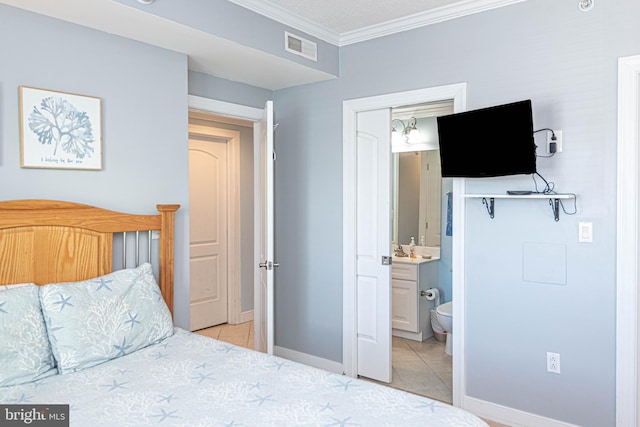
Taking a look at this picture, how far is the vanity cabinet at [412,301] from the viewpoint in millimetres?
4672

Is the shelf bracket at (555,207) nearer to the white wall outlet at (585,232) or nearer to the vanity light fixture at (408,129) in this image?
the white wall outlet at (585,232)

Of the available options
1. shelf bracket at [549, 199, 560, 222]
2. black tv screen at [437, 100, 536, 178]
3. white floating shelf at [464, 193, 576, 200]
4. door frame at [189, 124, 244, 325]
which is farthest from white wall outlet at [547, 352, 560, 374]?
door frame at [189, 124, 244, 325]

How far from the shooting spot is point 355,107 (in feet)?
11.9

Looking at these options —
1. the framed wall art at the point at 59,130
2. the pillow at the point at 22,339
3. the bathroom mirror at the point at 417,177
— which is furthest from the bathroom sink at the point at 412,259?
the pillow at the point at 22,339

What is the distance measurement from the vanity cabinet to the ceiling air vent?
2264mm

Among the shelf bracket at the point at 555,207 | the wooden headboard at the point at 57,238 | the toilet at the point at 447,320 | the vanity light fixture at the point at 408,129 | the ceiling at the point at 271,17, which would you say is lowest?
the toilet at the point at 447,320

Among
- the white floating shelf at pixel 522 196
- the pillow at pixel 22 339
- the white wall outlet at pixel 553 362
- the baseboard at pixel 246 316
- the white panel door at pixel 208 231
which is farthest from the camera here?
the baseboard at pixel 246 316

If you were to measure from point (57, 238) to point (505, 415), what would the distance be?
9.12ft

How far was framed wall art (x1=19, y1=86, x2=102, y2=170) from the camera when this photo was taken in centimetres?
235

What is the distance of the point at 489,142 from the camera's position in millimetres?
2805

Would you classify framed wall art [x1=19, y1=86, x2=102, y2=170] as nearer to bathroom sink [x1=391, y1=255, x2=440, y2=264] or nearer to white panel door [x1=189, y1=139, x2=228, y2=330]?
white panel door [x1=189, y1=139, x2=228, y2=330]

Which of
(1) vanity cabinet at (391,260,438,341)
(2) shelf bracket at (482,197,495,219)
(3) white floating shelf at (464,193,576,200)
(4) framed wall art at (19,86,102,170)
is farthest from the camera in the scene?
(1) vanity cabinet at (391,260,438,341)

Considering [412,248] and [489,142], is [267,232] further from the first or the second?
[412,248]

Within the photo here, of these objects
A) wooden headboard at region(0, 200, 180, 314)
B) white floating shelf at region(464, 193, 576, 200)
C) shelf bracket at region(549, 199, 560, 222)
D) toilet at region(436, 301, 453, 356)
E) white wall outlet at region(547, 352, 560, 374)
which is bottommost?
toilet at region(436, 301, 453, 356)
